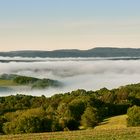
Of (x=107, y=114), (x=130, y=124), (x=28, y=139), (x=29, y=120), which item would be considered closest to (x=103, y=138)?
(x=28, y=139)

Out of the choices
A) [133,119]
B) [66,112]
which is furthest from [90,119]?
[133,119]

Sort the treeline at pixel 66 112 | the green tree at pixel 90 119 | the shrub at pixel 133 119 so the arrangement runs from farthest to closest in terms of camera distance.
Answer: the green tree at pixel 90 119, the shrub at pixel 133 119, the treeline at pixel 66 112

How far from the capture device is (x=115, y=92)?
191250mm

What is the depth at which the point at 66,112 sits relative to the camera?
137750 mm

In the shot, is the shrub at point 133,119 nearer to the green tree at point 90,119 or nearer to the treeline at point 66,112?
the treeline at point 66,112

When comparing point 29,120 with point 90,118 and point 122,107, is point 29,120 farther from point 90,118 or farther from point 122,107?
point 122,107

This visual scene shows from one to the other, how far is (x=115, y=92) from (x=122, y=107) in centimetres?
3750

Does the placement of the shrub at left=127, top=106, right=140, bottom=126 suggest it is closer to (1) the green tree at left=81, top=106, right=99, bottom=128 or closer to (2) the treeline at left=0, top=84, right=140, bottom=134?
(2) the treeline at left=0, top=84, right=140, bottom=134

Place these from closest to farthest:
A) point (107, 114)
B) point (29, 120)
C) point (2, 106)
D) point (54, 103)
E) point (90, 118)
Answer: point (29, 120)
point (90, 118)
point (107, 114)
point (54, 103)
point (2, 106)

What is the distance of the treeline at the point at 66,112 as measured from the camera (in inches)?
3802

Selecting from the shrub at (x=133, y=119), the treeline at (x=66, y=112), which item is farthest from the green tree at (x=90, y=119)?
the shrub at (x=133, y=119)

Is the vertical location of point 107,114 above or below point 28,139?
below

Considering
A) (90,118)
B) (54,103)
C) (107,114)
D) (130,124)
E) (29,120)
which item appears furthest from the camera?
(54,103)

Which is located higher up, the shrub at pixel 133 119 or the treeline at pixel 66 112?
the shrub at pixel 133 119
